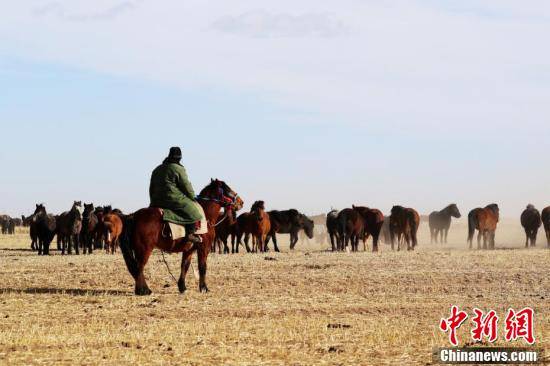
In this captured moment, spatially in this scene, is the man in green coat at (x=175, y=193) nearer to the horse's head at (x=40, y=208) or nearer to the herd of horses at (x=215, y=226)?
the herd of horses at (x=215, y=226)

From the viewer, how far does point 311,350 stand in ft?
39.8

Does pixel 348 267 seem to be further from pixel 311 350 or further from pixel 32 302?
pixel 311 350

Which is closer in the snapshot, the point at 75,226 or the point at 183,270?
the point at 183,270

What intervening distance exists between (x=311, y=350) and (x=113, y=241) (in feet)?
87.0

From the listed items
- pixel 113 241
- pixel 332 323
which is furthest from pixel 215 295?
pixel 113 241

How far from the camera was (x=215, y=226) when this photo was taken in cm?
2692

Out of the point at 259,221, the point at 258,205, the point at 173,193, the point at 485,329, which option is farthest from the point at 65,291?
the point at 259,221

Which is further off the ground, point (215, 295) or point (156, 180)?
point (156, 180)

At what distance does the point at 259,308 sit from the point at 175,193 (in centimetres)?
360

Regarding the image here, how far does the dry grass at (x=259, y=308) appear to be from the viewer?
1200 cm

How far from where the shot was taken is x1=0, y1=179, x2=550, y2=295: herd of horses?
19.2m

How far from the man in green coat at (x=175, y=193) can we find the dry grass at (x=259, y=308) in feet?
5.26

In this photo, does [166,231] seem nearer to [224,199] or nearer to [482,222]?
[224,199]

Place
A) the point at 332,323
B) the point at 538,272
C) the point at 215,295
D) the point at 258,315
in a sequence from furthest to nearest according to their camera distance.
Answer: the point at 538,272 → the point at 215,295 → the point at 258,315 → the point at 332,323
